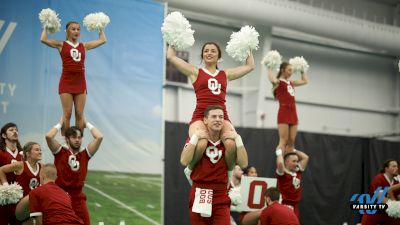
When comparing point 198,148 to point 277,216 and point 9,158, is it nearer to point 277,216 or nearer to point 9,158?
point 277,216

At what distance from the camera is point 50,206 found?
5.41 meters

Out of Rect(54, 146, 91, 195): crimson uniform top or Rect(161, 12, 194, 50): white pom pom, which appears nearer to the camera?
Rect(161, 12, 194, 50): white pom pom

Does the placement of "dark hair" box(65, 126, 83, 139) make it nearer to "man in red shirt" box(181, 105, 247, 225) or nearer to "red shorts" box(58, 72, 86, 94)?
"red shorts" box(58, 72, 86, 94)

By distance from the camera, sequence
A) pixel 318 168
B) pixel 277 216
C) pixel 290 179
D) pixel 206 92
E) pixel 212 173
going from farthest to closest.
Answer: pixel 318 168 → pixel 290 179 → pixel 277 216 → pixel 206 92 → pixel 212 173

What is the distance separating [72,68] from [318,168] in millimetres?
7449

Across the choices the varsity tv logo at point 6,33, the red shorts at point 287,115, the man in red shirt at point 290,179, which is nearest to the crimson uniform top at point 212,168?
the man in red shirt at point 290,179

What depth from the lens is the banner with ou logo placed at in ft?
29.1

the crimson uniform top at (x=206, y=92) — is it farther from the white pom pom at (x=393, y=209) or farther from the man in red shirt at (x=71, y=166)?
the white pom pom at (x=393, y=209)

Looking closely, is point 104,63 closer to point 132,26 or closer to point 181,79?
point 132,26

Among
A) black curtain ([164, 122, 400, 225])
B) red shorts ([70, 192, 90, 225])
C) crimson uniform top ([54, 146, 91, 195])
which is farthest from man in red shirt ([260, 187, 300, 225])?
black curtain ([164, 122, 400, 225])

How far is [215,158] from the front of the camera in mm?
5309

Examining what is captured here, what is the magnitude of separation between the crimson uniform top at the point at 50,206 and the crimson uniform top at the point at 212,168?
4.08ft

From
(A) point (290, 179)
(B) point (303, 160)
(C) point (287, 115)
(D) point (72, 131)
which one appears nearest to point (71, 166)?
(D) point (72, 131)

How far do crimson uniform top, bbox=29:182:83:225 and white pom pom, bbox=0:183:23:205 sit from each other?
3.56ft
